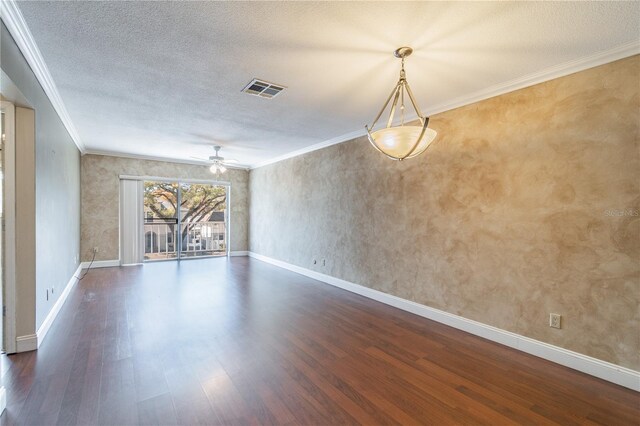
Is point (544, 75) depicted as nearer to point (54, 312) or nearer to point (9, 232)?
point (9, 232)

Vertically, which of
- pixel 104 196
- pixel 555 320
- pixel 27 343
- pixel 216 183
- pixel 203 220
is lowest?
pixel 27 343

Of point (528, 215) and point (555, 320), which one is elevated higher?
point (528, 215)

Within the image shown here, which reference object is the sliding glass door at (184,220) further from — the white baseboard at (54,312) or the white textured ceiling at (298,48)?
the white textured ceiling at (298,48)

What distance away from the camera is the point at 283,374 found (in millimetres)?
2381

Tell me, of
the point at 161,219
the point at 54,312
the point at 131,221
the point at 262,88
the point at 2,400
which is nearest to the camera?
the point at 2,400

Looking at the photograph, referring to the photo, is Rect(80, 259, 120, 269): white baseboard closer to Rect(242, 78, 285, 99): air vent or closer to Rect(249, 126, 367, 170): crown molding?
Rect(249, 126, 367, 170): crown molding

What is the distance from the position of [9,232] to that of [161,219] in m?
5.42

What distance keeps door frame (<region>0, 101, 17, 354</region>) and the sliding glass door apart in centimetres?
506

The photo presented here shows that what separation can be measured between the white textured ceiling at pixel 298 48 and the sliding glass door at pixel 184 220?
4394 mm

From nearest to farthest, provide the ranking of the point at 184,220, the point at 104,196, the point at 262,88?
the point at 262,88
the point at 104,196
the point at 184,220

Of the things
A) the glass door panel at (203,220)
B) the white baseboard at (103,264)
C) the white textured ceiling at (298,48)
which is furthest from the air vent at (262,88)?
the white baseboard at (103,264)

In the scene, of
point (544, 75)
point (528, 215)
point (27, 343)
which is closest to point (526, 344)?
point (528, 215)

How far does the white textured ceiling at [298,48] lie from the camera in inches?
72.6

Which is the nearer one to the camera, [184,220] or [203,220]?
[184,220]
